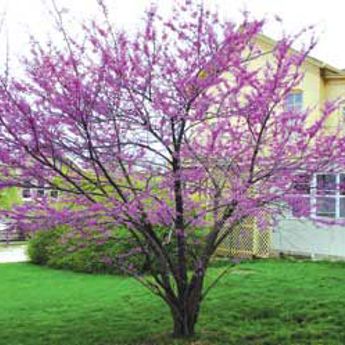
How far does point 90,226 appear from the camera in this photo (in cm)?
552

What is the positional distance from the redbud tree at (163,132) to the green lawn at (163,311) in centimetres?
67

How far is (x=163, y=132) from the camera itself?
17.6ft

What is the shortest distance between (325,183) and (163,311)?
2.68 m

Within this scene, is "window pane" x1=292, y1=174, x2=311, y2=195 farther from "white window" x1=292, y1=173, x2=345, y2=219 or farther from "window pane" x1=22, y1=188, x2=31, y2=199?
"window pane" x1=22, y1=188, x2=31, y2=199

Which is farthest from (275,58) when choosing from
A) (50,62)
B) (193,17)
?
(50,62)

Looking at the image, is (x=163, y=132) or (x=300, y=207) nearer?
(x=163, y=132)

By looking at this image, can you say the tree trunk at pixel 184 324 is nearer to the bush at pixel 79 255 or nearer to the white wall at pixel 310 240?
the bush at pixel 79 255

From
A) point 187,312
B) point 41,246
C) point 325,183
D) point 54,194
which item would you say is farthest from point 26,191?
point 41,246

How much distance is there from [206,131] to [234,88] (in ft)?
2.00

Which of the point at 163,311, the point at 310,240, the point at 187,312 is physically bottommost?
the point at 163,311

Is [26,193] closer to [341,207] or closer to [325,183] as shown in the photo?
[325,183]

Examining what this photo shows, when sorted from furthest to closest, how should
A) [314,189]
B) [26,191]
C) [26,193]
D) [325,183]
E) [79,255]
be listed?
1. [79,255]
2. [325,183]
3. [314,189]
4. [26,193]
5. [26,191]

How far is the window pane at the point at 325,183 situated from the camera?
6.03m

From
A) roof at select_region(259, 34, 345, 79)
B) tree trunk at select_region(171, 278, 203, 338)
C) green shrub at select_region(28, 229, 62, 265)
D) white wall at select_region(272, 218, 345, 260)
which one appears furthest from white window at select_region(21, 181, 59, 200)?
roof at select_region(259, 34, 345, 79)
